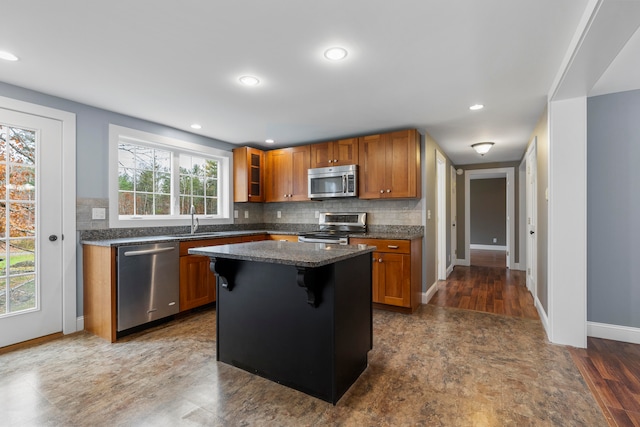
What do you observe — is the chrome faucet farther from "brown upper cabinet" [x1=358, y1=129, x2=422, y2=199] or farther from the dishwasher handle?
"brown upper cabinet" [x1=358, y1=129, x2=422, y2=199]

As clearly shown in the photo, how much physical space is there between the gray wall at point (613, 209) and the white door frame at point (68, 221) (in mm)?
4846

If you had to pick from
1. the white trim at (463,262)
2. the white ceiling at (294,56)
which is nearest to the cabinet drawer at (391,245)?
the white ceiling at (294,56)

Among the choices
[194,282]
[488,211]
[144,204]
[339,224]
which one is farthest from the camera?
[488,211]

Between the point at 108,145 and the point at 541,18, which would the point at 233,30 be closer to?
the point at 541,18

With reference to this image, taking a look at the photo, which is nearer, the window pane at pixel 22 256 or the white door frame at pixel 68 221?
the window pane at pixel 22 256

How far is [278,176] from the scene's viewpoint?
487 cm

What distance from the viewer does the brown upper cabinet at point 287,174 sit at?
4605mm

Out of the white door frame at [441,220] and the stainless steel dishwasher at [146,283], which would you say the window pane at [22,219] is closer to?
the stainless steel dishwasher at [146,283]

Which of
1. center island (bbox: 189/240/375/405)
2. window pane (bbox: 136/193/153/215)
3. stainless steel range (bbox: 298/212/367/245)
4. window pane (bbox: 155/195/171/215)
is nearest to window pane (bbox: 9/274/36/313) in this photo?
window pane (bbox: 136/193/153/215)

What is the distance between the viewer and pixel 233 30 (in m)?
1.85

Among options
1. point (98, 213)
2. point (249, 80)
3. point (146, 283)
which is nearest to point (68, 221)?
point (98, 213)

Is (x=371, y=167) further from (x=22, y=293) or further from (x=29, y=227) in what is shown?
(x=22, y=293)

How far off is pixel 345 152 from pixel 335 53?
84.5 inches

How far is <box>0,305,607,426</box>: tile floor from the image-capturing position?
67.6 inches
